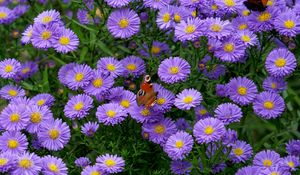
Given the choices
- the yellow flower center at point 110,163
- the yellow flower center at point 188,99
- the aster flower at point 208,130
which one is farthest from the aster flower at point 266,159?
the yellow flower center at point 110,163

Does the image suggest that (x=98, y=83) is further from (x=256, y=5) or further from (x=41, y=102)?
(x=256, y=5)

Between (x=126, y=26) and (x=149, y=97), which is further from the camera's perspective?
(x=126, y=26)

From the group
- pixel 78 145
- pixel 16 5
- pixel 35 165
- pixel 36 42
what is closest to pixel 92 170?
pixel 35 165

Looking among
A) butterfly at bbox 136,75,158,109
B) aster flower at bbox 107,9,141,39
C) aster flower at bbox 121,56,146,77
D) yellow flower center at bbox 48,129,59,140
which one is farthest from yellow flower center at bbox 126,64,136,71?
yellow flower center at bbox 48,129,59,140

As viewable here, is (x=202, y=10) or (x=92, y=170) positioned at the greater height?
(x=202, y=10)

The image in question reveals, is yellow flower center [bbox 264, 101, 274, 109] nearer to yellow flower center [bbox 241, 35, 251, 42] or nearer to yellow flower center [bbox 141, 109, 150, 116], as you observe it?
yellow flower center [bbox 241, 35, 251, 42]

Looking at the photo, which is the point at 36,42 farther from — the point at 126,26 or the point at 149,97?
the point at 149,97
